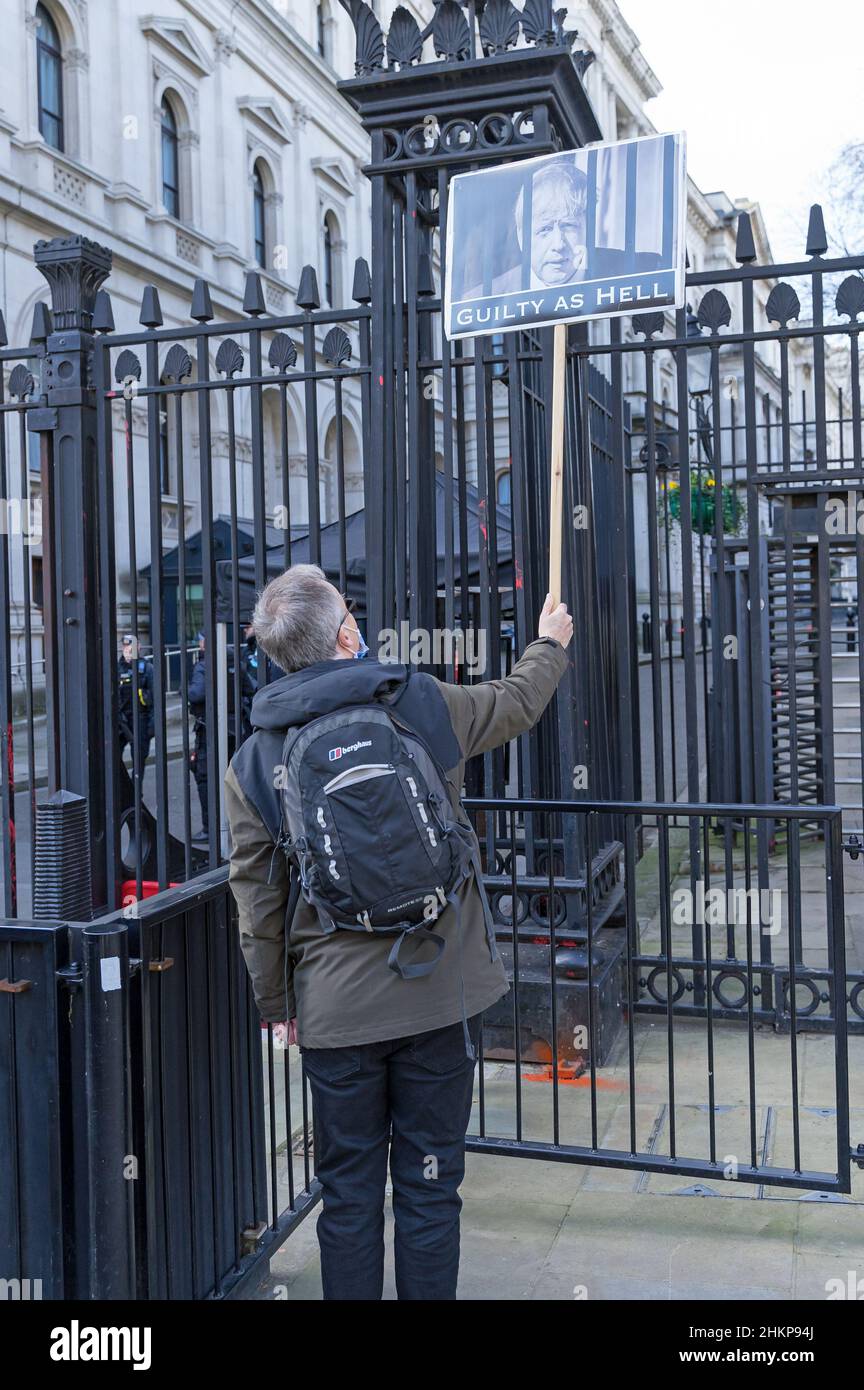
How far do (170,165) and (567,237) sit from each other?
23324 millimetres

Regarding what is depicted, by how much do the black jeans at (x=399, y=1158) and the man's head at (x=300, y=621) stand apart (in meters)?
0.95

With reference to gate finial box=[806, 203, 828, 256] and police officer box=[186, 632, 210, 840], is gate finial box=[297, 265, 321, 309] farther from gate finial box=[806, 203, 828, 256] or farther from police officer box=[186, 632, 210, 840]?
police officer box=[186, 632, 210, 840]

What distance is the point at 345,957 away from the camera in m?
2.85

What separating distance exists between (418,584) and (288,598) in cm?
236

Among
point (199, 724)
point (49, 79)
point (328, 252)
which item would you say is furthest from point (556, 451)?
Answer: point (328, 252)

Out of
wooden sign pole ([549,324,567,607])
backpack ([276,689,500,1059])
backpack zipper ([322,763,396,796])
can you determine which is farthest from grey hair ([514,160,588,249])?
backpack zipper ([322,763,396,796])

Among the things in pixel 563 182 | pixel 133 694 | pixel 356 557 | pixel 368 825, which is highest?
pixel 563 182

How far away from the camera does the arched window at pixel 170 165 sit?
2467 centimetres

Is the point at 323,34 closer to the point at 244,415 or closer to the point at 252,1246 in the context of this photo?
the point at 244,415

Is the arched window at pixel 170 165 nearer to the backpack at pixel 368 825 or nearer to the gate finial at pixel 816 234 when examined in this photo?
the gate finial at pixel 816 234

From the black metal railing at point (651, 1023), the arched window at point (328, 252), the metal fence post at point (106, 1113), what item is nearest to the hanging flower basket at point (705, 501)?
the black metal railing at point (651, 1023)

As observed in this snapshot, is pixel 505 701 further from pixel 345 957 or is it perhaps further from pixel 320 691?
pixel 345 957

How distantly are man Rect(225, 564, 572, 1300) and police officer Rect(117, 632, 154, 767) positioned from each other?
8.35 feet

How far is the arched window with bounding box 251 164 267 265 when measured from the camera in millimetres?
27922
